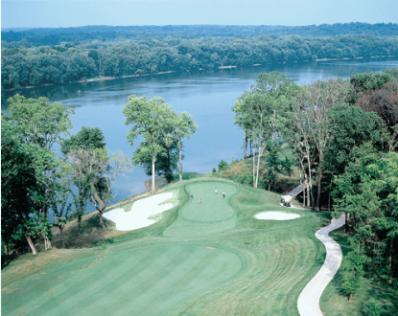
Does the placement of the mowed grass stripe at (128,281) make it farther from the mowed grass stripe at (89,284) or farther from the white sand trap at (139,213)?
the white sand trap at (139,213)

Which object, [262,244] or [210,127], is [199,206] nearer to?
[262,244]

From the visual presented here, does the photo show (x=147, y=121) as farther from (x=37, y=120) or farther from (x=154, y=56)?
(x=154, y=56)

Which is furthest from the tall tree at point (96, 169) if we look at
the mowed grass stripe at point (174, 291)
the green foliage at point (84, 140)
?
the mowed grass stripe at point (174, 291)

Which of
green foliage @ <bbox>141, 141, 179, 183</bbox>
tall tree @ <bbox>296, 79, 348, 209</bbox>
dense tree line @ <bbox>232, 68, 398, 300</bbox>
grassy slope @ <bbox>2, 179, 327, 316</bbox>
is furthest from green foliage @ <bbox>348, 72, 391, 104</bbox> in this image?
green foliage @ <bbox>141, 141, 179, 183</bbox>

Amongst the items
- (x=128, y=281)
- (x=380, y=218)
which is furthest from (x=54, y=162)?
(x=380, y=218)

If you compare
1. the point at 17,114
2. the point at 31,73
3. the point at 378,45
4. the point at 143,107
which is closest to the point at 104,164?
the point at 17,114

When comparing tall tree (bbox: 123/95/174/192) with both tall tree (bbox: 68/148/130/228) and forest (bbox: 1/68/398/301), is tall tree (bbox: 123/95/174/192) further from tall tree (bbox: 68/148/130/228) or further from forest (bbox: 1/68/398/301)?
tall tree (bbox: 68/148/130/228)
